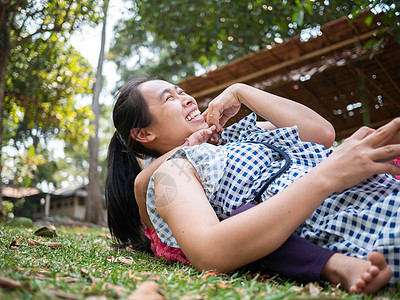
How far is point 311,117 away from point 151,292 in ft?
4.37

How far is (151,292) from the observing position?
0.85 m

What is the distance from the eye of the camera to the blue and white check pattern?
4.11 ft

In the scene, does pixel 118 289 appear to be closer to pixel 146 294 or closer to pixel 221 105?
pixel 146 294

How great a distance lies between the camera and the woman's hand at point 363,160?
4.07 ft

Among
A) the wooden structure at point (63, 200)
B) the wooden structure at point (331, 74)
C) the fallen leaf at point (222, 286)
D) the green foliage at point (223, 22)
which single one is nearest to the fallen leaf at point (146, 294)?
the fallen leaf at point (222, 286)

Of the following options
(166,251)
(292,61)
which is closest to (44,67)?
(292,61)

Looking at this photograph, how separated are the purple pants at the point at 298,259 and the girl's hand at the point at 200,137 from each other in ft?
2.39

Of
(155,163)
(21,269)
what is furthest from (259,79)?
(21,269)

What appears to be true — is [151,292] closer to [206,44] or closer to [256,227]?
[256,227]

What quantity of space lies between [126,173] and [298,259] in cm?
129

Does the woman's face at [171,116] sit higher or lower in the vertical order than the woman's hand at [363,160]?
higher

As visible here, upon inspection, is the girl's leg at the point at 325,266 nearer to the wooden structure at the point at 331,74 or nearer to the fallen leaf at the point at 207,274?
the fallen leaf at the point at 207,274

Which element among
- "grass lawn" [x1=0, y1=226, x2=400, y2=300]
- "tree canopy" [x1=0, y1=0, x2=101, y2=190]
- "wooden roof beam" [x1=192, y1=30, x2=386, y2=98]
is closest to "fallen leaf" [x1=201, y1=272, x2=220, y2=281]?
"grass lawn" [x1=0, y1=226, x2=400, y2=300]

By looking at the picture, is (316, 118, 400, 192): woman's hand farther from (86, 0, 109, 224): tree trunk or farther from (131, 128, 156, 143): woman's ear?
(86, 0, 109, 224): tree trunk
